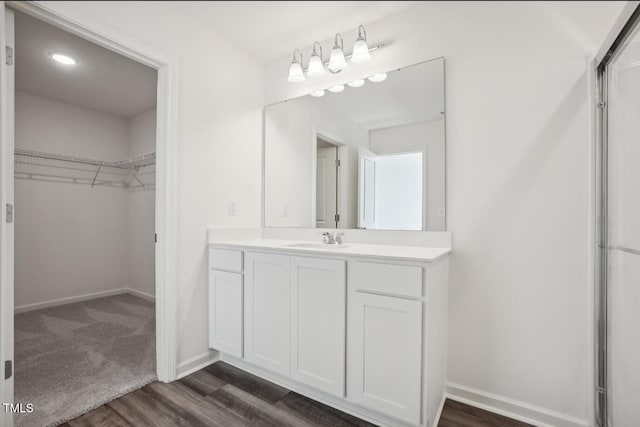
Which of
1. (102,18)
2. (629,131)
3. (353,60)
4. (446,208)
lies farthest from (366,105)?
(102,18)

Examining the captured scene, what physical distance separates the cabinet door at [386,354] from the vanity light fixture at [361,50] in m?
1.28

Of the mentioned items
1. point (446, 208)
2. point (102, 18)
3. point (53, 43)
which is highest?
point (53, 43)

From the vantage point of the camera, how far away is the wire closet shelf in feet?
9.12

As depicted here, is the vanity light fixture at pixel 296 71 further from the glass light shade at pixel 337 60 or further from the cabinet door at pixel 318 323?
the cabinet door at pixel 318 323

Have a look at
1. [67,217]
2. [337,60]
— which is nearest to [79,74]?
[67,217]

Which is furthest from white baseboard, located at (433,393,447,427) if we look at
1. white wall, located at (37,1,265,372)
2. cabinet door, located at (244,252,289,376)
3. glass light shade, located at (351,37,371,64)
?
glass light shade, located at (351,37,371,64)

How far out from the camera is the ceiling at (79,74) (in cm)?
174

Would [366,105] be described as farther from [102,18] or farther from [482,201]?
[102,18]

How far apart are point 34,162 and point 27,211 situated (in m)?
0.47

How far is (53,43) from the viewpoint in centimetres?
179

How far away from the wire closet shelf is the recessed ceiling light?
1.05m

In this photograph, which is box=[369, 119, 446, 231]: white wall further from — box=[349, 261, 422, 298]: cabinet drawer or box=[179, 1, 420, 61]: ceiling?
box=[179, 1, 420, 61]: ceiling

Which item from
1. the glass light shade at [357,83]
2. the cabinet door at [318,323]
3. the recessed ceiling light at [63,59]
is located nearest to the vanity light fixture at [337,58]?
the glass light shade at [357,83]

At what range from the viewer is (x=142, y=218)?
3334mm
